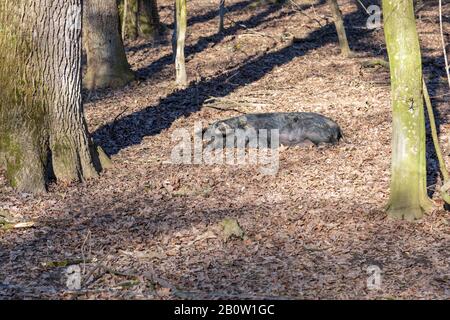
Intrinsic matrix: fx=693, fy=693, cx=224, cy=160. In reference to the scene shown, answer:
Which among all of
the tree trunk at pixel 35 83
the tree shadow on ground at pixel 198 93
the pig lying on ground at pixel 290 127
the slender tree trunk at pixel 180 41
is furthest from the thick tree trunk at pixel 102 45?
the tree trunk at pixel 35 83

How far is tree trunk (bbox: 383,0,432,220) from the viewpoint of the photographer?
26.1 feet

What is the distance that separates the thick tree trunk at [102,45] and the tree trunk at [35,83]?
17.8ft

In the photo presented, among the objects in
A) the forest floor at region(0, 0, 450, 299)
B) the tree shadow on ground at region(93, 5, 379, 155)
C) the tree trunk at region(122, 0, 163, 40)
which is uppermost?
the tree trunk at region(122, 0, 163, 40)

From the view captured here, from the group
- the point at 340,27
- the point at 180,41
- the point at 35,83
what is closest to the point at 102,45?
the point at 180,41

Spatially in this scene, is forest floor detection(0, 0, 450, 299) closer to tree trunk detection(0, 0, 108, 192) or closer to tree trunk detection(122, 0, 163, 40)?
tree trunk detection(0, 0, 108, 192)

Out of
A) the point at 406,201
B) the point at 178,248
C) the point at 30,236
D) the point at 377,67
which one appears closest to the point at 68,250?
the point at 30,236

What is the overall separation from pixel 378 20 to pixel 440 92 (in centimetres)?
653

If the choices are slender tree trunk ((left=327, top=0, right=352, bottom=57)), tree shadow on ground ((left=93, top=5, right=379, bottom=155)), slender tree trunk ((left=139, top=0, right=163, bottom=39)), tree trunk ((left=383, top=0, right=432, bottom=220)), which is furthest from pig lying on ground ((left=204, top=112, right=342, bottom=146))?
slender tree trunk ((left=139, top=0, right=163, bottom=39))

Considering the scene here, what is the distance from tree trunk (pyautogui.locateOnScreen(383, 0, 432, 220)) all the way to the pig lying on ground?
2.83m

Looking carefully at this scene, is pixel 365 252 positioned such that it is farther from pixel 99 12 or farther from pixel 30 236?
pixel 99 12

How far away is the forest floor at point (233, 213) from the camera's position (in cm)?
696

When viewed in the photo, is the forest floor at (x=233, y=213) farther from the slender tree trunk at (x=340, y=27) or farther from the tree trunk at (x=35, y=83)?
the slender tree trunk at (x=340, y=27)

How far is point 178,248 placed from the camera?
307 inches

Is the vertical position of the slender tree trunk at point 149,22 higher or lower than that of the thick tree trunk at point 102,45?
higher
